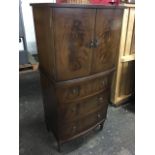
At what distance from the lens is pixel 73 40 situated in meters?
1.07

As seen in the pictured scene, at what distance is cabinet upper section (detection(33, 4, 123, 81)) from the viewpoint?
3.27ft

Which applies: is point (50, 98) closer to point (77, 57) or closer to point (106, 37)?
point (77, 57)

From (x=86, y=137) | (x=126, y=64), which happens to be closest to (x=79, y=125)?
(x=86, y=137)

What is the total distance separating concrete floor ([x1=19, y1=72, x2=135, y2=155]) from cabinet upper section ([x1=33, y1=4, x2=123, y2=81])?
0.77 metres

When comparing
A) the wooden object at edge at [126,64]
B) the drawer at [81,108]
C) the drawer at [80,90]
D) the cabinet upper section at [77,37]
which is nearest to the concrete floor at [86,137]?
the wooden object at edge at [126,64]

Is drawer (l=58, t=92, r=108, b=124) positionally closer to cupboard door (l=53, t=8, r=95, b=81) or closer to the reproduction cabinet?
the reproduction cabinet

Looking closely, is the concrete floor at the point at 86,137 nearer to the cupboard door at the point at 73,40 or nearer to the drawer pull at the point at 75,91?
the drawer pull at the point at 75,91

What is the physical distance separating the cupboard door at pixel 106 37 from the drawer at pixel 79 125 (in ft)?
1.55

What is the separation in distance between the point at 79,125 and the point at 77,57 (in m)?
0.65

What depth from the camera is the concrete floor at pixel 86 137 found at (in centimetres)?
153

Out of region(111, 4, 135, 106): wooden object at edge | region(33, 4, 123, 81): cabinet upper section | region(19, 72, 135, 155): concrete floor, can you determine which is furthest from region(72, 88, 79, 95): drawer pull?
region(111, 4, 135, 106): wooden object at edge

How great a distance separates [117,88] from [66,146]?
3.13ft
